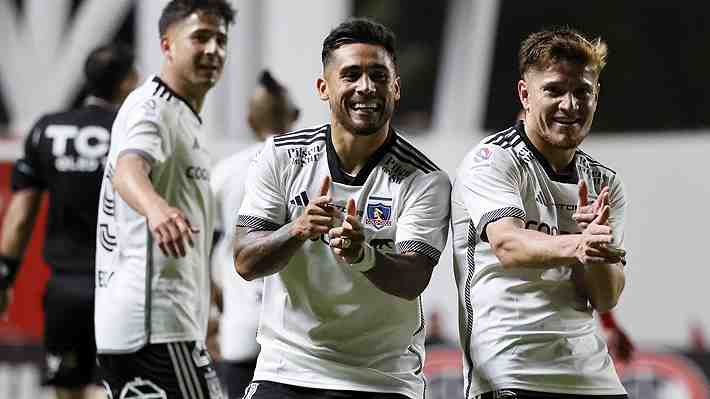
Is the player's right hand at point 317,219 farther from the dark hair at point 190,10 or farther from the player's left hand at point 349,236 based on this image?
the dark hair at point 190,10

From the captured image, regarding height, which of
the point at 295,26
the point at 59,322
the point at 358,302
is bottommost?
the point at 59,322

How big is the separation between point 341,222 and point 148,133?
1.18m

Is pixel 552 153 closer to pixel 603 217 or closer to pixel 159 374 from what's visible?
pixel 603 217

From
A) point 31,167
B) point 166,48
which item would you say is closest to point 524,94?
point 166,48

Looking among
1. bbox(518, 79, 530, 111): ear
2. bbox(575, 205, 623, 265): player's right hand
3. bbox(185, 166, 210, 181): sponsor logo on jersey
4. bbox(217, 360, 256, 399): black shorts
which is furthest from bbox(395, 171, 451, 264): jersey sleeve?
bbox(217, 360, 256, 399): black shorts

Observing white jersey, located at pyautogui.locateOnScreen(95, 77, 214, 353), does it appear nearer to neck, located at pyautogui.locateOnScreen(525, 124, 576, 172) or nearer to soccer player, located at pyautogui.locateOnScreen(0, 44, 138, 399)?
soccer player, located at pyautogui.locateOnScreen(0, 44, 138, 399)

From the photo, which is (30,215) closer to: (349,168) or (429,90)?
(349,168)

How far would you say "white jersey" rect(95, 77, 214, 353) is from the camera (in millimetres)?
4469

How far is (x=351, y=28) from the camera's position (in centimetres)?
374

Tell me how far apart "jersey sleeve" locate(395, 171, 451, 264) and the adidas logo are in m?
0.28

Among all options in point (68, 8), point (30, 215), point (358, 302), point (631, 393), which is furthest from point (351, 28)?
point (68, 8)

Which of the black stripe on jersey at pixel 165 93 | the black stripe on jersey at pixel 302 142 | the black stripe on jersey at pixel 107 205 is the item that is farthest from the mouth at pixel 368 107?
the black stripe on jersey at pixel 107 205

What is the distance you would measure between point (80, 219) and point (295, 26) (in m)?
3.49

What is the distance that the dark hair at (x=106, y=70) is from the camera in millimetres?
5645
